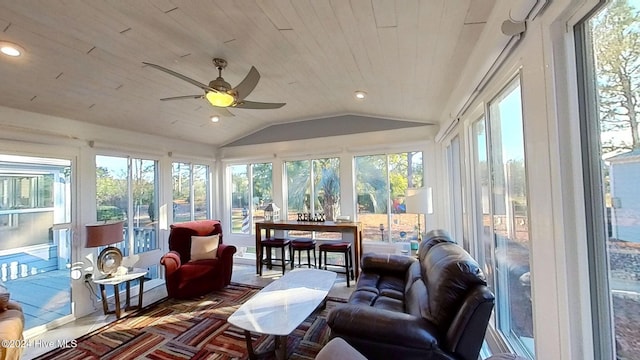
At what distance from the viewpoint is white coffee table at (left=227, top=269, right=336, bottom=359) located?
2172 millimetres

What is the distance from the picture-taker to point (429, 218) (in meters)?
4.45

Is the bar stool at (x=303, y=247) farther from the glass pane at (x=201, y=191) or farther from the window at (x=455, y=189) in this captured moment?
the window at (x=455, y=189)

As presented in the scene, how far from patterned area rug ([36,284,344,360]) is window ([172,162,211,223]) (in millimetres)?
2082

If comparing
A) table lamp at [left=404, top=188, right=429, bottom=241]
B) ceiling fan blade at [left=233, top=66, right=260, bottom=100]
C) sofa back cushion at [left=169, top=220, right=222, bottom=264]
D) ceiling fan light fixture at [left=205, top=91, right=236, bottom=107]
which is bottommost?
sofa back cushion at [left=169, top=220, right=222, bottom=264]

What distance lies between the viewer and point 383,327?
66.1 inches

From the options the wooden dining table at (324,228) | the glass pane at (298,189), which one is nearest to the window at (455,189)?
the wooden dining table at (324,228)

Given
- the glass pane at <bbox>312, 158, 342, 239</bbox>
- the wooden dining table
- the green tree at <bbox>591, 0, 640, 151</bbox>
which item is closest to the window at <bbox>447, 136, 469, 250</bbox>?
the wooden dining table

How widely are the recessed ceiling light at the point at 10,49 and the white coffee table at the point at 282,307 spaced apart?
273 cm

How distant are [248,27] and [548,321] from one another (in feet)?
8.31

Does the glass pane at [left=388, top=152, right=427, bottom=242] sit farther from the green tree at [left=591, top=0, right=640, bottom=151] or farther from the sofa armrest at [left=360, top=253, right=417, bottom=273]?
the green tree at [left=591, top=0, right=640, bottom=151]

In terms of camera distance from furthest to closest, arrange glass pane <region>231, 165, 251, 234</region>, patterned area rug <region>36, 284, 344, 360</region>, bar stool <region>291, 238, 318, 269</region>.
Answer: glass pane <region>231, 165, 251, 234</region> < bar stool <region>291, 238, 318, 269</region> < patterned area rug <region>36, 284, 344, 360</region>

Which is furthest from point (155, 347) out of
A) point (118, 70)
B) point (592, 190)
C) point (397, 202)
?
point (397, 202)

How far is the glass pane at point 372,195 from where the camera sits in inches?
187

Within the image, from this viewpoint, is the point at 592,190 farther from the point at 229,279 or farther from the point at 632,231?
the point at 229,279
